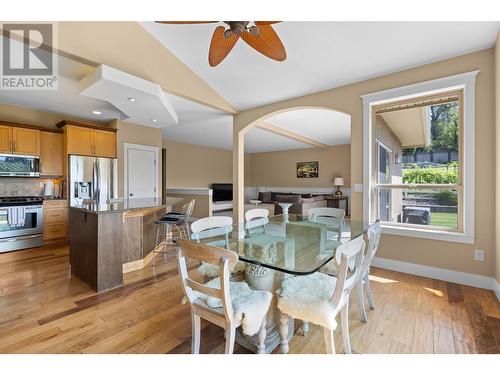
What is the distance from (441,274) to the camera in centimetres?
271

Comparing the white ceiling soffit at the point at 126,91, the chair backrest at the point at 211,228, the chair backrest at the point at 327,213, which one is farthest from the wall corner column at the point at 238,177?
the chair backrest at the point at 211,228

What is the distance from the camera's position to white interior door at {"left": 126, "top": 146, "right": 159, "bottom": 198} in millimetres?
4938

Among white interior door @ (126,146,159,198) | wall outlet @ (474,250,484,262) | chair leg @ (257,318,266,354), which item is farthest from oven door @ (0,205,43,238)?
wall outlet @ (474,250,484,262)

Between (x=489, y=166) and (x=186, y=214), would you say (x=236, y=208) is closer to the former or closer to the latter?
(x=186, y=214)

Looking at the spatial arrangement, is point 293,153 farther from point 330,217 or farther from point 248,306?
point 248,306

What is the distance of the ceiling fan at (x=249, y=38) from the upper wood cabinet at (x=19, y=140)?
12.7 feet

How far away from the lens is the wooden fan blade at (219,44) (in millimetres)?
1891

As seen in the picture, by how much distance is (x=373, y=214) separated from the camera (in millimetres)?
3262

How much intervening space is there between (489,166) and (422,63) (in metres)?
1.36

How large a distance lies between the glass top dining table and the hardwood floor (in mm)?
616
